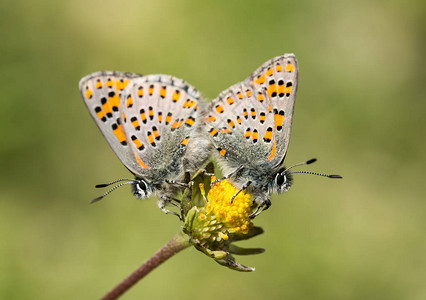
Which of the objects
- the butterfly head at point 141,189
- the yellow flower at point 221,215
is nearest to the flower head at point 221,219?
the yellow flower at point 221,215

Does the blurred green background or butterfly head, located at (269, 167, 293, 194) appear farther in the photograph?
the blurred green background

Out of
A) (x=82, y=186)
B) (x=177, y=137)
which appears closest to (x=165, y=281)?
(x=82, y=186)

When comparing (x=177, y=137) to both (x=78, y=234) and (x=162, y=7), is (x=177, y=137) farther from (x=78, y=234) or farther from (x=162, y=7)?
(x=162, y=7)

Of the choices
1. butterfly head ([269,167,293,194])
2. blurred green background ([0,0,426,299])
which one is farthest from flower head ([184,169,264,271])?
blurred green background ([0,0,426,299])

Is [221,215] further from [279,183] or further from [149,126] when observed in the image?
[149,126]

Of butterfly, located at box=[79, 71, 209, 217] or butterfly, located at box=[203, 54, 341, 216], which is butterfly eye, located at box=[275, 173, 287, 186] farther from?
butterfly, located at box=[79, 71, 209, 217]

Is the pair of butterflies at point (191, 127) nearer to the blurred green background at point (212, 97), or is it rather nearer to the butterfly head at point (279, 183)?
the butterfly head at point (279, 183)
